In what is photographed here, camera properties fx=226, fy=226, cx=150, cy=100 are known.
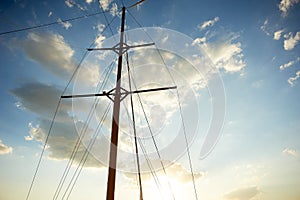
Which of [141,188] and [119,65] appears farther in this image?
[119,65]

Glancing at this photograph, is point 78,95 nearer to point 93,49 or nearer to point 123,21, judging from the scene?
point 93,49

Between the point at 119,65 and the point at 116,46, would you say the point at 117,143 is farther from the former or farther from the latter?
the point at 116,46

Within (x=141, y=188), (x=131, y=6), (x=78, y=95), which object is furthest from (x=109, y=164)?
(x=131, y=6)

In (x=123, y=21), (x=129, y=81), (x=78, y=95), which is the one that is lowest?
(x=78, y=95)

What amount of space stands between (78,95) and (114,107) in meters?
2.80

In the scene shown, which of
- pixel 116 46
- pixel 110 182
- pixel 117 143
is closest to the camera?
pixel 110 182

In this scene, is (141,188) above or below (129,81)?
below

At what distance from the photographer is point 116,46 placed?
17.4m

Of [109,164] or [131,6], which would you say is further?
[131,6]

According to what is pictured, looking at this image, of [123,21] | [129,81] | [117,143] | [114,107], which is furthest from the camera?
[123,21]

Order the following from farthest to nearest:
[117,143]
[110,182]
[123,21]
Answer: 1. [123,21]
2. [117,143]
3. [110,182]

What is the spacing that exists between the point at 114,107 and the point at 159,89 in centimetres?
324

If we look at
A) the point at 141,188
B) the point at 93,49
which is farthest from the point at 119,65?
the point at 141,188

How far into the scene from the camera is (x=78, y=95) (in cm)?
1525
